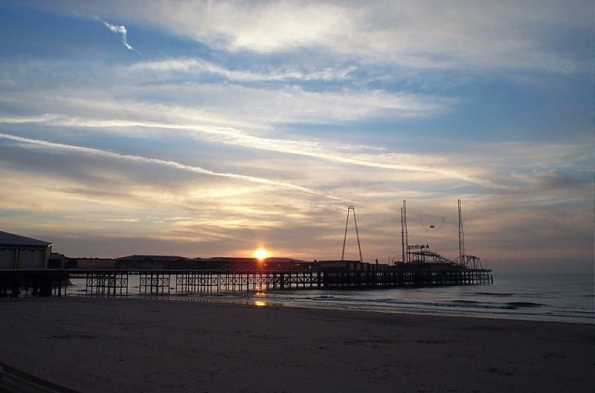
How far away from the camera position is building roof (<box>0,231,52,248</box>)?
135ft

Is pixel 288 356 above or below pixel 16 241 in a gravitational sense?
below

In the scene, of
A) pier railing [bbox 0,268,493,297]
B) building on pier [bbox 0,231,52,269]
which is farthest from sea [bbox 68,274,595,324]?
building on pier [bbox 0,231,52,269]

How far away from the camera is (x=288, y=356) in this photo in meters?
12.6

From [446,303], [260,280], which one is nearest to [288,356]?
[446,303]

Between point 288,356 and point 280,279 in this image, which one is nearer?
point 288,356

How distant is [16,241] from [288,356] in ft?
122

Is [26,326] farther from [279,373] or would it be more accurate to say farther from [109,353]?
[279,373]

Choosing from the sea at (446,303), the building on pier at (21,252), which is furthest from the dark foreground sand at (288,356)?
the building on pier at (21,252)

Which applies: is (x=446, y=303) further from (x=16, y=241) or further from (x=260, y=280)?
(x=260, y=280)

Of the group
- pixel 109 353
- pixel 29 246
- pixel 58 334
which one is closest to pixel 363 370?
pixel 109 353

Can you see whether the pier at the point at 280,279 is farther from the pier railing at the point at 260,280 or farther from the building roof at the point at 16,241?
the building roof at the point at 16,241

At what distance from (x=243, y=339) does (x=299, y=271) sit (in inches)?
2547

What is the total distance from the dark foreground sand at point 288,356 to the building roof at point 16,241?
922 inches

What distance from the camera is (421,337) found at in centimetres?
1739
